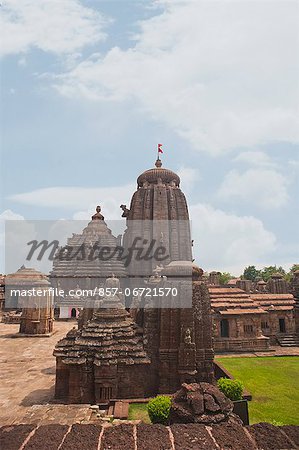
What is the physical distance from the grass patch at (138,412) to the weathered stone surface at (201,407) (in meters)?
3.70

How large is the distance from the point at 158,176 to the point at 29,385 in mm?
27571

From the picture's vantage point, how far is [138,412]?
11.5 m

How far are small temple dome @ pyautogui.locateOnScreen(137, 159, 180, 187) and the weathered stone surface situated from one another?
31604mm

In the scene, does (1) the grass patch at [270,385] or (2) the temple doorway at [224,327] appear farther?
(2) the temple doorway at [224,327]

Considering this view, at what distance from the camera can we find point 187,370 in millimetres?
12891

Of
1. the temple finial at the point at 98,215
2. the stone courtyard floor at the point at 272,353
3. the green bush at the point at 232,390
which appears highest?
the temple finial at the point at 98,215

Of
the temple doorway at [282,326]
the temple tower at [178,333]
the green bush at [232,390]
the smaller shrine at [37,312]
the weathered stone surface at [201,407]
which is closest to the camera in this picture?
the weathered stone surface at [201,407]

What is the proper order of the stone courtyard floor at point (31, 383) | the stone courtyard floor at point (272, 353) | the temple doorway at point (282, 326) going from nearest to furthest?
the stone courtyard floor at point (31, 383), the stone courtyard floor at point (272, 353), the temple doorway at point (282, 326)

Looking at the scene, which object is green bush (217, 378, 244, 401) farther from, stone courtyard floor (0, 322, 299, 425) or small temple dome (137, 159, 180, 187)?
small temple dome (137, 159, 180, 187)

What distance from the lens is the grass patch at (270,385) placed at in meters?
12.1

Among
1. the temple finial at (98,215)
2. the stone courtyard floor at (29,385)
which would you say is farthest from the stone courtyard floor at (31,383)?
the temple finial at (98,215)

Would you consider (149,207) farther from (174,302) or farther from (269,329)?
(174,302)

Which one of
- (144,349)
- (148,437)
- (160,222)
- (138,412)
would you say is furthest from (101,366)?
(160,222)

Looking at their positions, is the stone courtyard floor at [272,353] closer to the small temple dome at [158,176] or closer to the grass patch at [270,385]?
the grass patch at [270,385]
